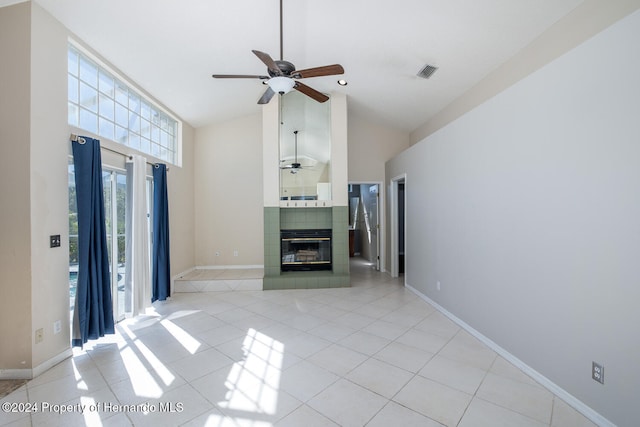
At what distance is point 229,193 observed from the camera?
5664 mm

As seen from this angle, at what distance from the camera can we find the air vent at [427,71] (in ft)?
11.5

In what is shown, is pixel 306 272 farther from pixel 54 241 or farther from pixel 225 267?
pixel 54 241

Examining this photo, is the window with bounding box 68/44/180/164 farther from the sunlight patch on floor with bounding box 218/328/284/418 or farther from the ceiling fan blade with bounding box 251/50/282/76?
the sunlight patch on floor with bounding box 218/328/284/418

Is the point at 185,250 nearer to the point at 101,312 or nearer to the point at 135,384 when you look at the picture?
the point at 101,312

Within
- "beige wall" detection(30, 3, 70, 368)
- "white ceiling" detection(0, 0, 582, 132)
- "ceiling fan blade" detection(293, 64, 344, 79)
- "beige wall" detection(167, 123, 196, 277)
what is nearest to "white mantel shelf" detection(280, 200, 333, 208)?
"beige wall" detection(167, 123, 196, 277)

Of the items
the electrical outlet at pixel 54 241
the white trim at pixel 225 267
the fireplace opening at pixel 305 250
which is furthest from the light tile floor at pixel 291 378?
the white trim at pixel 225 267

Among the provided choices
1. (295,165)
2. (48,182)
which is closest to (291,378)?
(48,182)

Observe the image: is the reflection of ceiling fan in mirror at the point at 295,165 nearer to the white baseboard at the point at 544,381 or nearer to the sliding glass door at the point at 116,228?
the sliding glass door at the point at 116,228

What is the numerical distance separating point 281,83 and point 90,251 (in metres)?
2.47

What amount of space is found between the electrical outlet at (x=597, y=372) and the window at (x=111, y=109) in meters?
4.74

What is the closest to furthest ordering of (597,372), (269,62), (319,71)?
(597,372)
(269,62)
(319,71)

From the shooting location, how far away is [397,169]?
17.4ft

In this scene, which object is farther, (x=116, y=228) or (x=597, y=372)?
(x=116, y=228)

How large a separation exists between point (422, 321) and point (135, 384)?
301 centimetres
